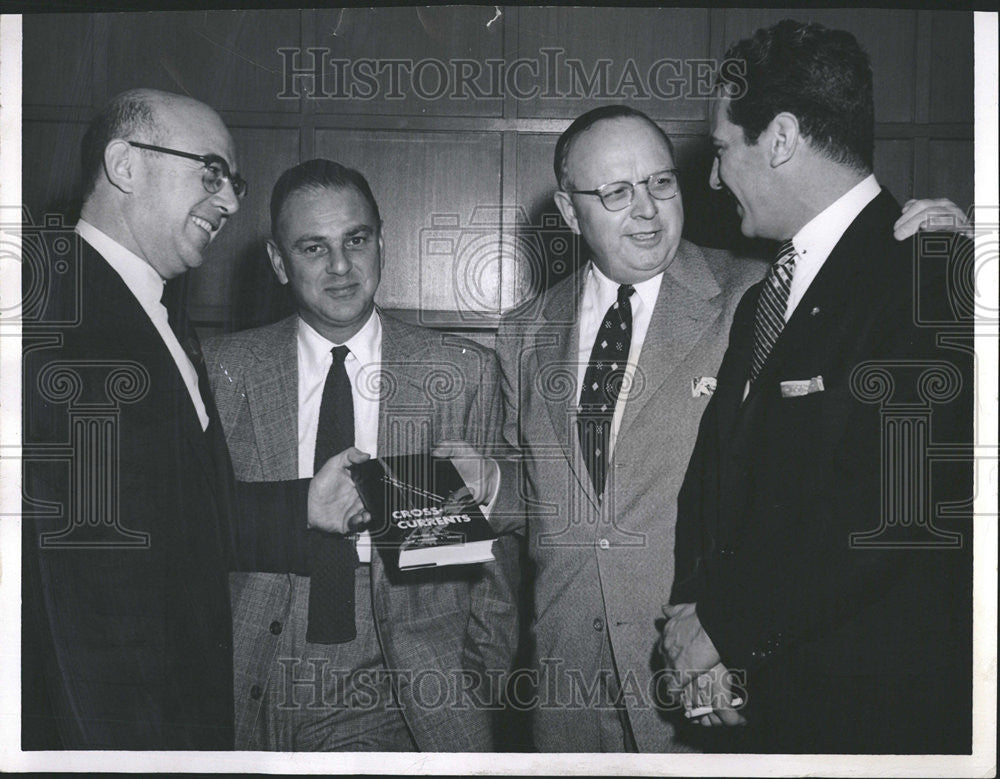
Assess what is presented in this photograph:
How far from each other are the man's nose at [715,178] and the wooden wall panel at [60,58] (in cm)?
124

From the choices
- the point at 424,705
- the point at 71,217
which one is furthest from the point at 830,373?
the point at 71,217

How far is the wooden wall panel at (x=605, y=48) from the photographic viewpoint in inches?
80.2

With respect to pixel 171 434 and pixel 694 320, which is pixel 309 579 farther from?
pixel 694 320

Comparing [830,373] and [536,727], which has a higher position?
[830,373]

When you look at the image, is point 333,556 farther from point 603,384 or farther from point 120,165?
point 120,165

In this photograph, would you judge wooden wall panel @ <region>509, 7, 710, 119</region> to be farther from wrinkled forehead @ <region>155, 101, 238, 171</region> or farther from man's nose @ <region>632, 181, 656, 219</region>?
wrinkled forehead @ <region>155, 101, 238, 171</region>

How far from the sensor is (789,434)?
193 centimetres

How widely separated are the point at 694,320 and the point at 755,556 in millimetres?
466

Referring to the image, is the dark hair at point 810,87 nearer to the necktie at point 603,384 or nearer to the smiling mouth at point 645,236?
the smiling mouth at point 645,236

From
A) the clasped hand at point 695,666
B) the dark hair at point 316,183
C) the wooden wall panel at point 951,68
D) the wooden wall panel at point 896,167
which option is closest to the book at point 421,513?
the clasped hand at point 695,666

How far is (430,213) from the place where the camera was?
2041 millimetres

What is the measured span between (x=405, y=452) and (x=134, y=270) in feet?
2.14

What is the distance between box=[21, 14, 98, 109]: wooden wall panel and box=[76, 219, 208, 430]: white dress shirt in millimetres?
316

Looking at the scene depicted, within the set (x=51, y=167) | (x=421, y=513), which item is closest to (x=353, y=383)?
(x=421, y=513)
